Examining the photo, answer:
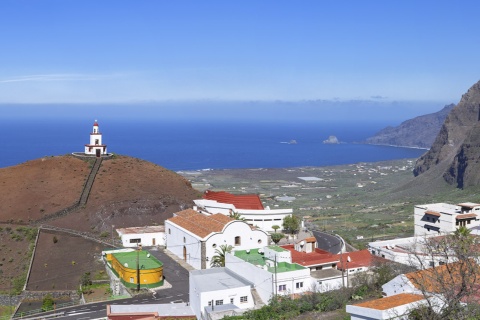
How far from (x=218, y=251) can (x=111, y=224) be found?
15.0m

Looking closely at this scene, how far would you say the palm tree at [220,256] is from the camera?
1695 inches

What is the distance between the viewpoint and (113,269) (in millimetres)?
43938

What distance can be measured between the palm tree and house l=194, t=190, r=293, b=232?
9.61 metres

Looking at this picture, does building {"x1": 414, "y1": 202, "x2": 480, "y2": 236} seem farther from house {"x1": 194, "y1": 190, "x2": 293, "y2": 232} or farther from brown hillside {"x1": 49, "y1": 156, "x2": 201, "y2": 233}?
brown hillside {"x1": 49, "y1": 156, "x2": 201, "y2": 233}

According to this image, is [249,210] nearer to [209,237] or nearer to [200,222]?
[200,222]

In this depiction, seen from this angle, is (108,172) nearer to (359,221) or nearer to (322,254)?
(322,254)

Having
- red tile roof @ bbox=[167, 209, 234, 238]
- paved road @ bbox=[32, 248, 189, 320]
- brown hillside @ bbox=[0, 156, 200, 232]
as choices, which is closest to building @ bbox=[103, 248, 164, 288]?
paved road @ bbox=[32, 248, 189, 320]

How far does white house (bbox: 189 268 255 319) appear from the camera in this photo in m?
32.9

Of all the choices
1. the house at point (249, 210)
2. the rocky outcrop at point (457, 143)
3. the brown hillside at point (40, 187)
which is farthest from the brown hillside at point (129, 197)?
the rocky outcrop at point (457, 143)

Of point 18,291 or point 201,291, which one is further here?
point 18,291

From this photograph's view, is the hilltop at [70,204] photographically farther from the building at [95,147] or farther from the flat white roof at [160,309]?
the flat white roof at [160,309]

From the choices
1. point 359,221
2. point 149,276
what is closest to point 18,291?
point 149,276

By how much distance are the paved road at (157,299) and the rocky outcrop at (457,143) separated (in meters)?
95.9

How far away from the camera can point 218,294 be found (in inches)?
1328
